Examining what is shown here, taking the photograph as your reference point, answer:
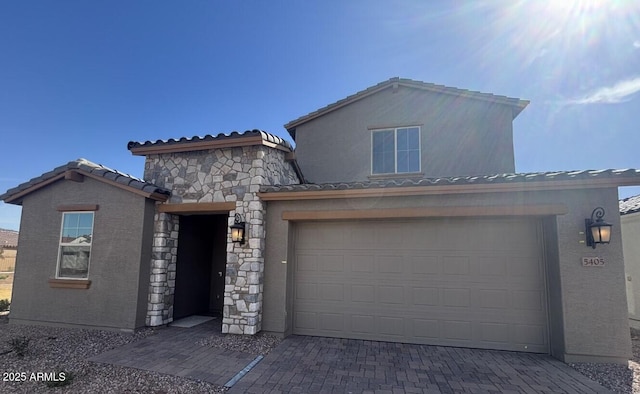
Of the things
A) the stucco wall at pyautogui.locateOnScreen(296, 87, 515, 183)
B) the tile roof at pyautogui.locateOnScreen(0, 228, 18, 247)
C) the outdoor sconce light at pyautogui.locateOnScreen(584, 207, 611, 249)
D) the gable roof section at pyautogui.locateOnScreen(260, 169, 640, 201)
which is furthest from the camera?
the tile roof at pyautogui.locateOnScreen(0, 228, 18, 247)

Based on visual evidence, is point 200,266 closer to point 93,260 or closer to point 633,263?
point 93,260

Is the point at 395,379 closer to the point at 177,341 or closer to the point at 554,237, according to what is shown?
the point at 554,237

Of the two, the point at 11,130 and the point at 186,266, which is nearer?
the point at 186,266

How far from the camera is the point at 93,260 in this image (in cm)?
745

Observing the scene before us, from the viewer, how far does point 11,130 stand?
1276 centimetres

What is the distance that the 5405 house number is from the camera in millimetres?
5637

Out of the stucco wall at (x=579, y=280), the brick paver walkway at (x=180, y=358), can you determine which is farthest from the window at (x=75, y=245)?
the stucco wall at (x=579, y=280)

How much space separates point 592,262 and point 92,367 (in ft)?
28.3

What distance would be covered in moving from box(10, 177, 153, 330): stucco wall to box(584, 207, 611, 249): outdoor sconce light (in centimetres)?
895

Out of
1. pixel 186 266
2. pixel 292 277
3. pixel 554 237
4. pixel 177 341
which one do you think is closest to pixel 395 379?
pixel 292 277

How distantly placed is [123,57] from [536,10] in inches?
438

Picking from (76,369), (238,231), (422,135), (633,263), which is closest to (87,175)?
(238,231)

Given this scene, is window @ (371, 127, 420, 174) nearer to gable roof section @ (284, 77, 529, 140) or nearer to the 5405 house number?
gable roof section @ (284, 77, 529, 140)

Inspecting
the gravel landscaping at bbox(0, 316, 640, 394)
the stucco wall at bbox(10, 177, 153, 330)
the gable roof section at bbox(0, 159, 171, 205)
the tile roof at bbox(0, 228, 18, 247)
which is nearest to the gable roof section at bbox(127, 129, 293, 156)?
the gable roof section at bbox(0, 159, 171, 205)
